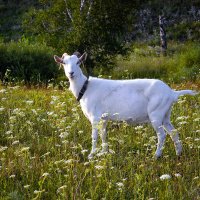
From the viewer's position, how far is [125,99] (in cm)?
771

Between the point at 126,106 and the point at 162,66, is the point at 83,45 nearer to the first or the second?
the point at 162,66

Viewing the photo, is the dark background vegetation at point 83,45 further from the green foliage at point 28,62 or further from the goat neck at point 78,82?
the goat neck at point 78,82

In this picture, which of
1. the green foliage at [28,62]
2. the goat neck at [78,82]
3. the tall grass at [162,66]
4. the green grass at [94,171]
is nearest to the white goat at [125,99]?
the goat neck at [78,82]

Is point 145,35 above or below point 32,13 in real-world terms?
below

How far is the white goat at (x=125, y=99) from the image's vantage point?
7504 millimetres

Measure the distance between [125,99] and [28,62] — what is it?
13412 millimetres

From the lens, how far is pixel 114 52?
64.0ft

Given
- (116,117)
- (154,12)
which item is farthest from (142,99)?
(154,12)

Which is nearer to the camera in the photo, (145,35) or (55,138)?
(55,138)

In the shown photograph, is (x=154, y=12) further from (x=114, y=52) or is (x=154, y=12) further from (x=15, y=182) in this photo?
(x=15, y=182)

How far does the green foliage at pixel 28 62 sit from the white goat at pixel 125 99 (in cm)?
1199

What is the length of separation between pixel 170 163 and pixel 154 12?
3410 centimetres

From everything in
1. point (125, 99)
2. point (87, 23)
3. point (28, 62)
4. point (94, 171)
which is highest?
point (125, 99)

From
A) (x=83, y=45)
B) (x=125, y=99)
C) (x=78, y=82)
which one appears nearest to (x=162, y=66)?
(x=83, y=45)
